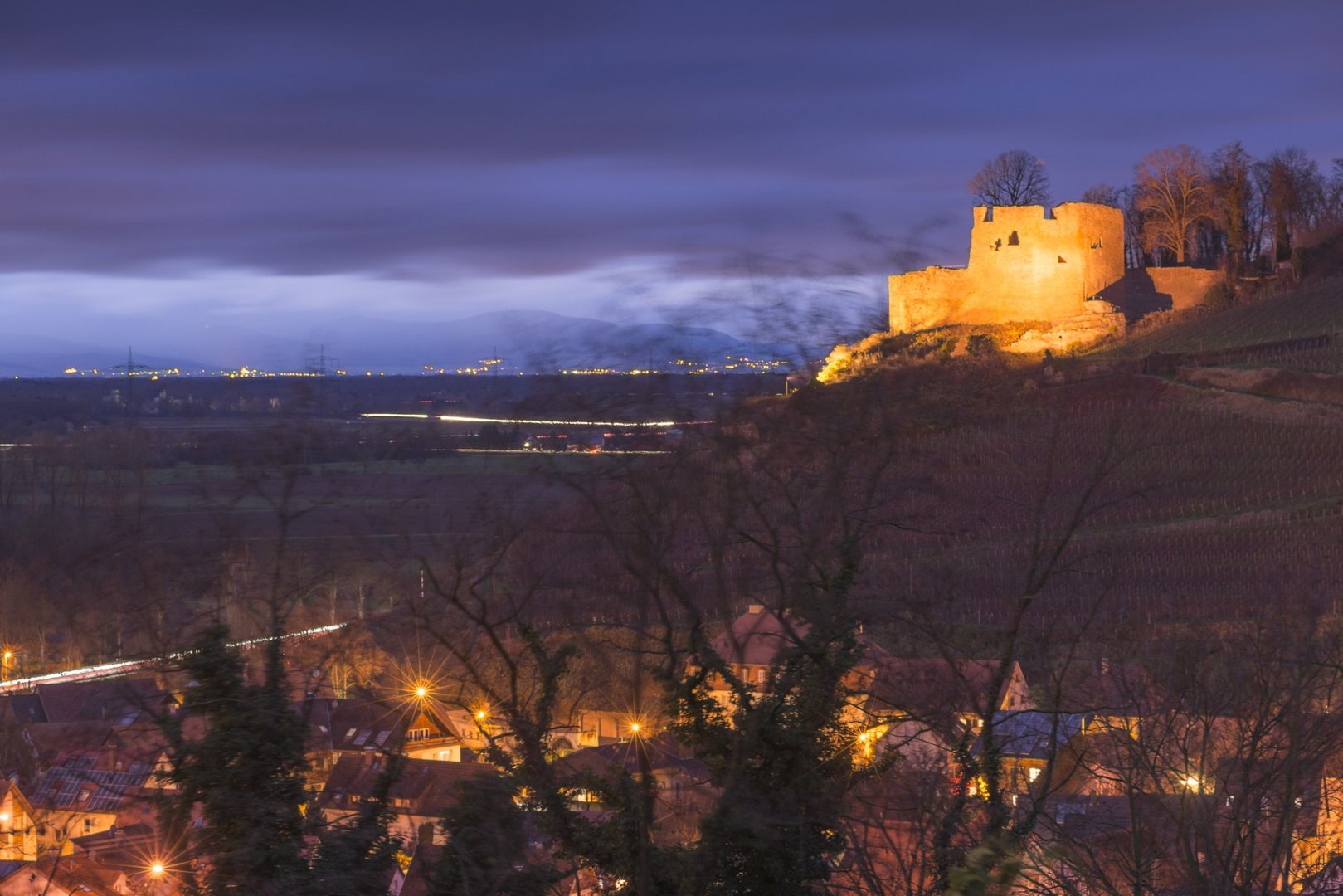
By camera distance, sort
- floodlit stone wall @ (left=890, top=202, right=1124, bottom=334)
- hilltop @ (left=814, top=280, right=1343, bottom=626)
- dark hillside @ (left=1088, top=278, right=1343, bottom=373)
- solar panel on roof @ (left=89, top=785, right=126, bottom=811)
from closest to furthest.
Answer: solar panel on roof @ (left=89, top=785, right=126, bottom=811) → hilltop @ (left=814, top=280, right=1343, bottom=626) → dark hillside @ (left=1088, top=278, right=1343, bottom=373) → floodlit stone wall @ (left=890, top=202, right=1124, bottom=334)

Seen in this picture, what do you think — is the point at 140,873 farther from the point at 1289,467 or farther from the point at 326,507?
the point at 1289,467

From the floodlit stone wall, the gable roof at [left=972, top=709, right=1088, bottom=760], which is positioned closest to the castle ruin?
the floodlit stone wall

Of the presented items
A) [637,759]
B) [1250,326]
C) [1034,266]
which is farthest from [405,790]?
[1034,266]

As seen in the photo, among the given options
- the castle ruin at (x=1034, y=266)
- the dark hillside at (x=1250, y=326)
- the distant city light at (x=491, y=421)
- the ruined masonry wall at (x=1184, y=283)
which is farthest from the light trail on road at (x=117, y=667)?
the ruined masonry wall at (x=1184, y=283)

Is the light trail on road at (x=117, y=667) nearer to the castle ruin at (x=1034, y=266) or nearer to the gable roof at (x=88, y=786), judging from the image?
the gable roof at (x=88, y=786)

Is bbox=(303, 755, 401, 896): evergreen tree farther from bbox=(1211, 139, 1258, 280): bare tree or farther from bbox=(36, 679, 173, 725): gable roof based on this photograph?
bbox=(1211, 139, 1258, 280): bare tree

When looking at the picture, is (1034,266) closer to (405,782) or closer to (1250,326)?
(1250,326)
